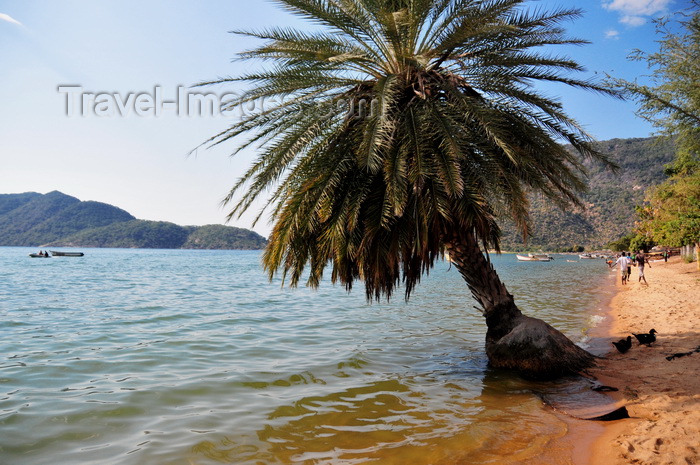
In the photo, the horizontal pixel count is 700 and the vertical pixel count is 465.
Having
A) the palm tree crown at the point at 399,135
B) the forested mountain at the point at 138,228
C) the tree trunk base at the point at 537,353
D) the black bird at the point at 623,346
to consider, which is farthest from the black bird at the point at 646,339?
the forested mountain at the point at 138,228

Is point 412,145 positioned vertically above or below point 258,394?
above

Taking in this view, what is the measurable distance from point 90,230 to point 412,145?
197223 millimetres

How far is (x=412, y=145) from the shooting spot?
6.70 m

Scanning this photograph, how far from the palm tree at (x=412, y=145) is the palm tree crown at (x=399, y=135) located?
0.02 meters

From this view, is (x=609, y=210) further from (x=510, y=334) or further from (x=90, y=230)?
(x=90, y=230)

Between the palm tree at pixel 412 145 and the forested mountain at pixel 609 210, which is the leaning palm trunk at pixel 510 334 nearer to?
the palm tree at pixel 412 145

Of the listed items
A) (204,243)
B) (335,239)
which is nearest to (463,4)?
(335,239)

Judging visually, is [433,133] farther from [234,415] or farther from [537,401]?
[234,415]

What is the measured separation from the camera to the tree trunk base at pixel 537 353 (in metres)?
7.63

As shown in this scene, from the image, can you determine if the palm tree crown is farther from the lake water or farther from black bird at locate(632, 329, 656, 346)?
black bird at locate(632, 329, 656, 346)

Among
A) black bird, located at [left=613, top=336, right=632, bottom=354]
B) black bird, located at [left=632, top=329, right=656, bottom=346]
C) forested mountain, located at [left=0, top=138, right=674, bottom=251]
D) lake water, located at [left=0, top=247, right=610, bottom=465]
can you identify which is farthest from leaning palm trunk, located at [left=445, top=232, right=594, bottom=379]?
forested mountain, located at [left=0, top=138, right=674, bottom=251]

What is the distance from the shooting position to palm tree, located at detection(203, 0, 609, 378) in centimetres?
675

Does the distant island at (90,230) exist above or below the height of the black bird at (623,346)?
above

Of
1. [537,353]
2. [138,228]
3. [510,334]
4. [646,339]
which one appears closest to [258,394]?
[510,334]
